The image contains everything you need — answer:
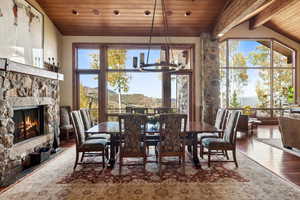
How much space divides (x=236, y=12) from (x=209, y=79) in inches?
Result: 88.1

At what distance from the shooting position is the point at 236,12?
5.03 metres

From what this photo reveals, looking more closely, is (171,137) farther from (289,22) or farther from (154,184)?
(289,22)

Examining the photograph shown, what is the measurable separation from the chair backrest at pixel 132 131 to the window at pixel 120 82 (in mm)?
3613

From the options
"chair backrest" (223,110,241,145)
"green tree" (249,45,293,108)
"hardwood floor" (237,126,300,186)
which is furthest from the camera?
"green tree" (249,45,293,108)

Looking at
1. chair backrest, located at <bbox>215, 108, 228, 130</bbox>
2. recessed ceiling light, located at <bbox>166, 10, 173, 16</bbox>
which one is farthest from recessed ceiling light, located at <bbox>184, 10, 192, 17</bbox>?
chair backrest, located at <bbox>215, 108, 228, 130</bbox>

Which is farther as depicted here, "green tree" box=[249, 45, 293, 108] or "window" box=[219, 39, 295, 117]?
"green tree" box=[249, 45, 293, 108]

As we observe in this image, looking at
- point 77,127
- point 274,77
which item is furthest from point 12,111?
point 274,77

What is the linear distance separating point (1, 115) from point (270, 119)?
31.4ft

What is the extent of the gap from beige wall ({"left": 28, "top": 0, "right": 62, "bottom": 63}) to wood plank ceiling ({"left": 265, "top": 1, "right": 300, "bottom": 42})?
810 centimetres

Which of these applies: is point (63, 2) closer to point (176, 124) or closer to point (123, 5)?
point (123, 5)

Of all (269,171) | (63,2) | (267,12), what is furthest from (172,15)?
(269,171)

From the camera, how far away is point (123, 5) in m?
5.61

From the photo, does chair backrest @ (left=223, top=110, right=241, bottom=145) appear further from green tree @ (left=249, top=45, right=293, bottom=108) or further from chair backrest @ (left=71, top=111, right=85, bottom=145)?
green tree @ (left=249, top=45, right=293, bottom=108)

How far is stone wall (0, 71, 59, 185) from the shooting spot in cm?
309
